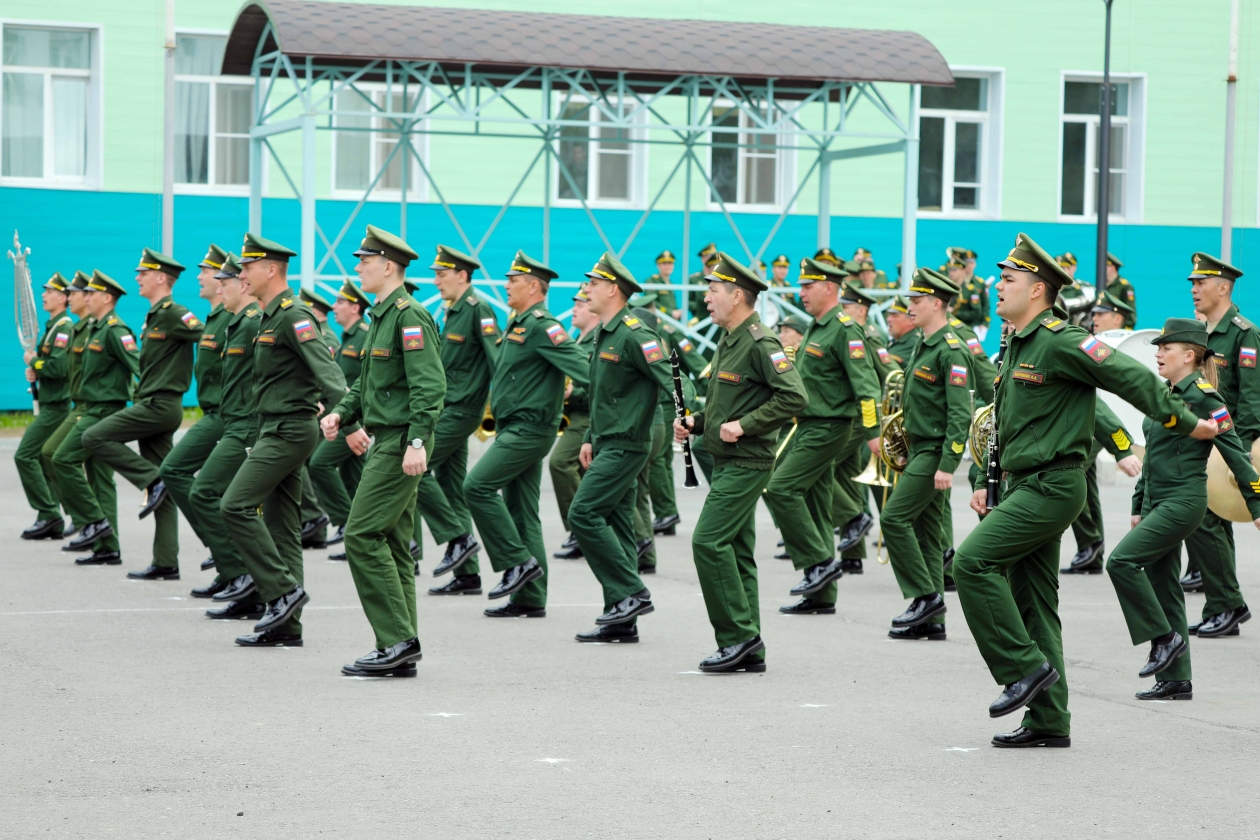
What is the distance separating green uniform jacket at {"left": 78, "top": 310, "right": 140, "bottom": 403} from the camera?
12.5m

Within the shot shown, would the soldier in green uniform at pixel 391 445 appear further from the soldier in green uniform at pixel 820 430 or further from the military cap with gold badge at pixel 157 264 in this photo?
the military cap with gold badge at pixel 157 264

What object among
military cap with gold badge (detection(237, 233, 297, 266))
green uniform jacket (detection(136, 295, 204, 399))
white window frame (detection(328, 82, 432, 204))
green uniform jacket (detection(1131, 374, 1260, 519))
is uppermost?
white window frame (detection(328, 82, 432, 204))

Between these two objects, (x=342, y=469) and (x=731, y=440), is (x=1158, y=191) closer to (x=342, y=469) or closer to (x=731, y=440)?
(x=342, y=469)

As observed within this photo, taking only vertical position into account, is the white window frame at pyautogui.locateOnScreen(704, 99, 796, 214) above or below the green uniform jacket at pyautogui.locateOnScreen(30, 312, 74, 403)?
above

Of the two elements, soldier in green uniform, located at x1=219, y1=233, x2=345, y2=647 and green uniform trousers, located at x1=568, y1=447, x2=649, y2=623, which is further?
green uniform trousers, located at x1=568, y1=447, x2=649, y2=623

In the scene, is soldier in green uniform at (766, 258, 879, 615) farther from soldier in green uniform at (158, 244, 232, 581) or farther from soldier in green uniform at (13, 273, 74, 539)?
soldier in green uniform at (13, 273, 74, 539)

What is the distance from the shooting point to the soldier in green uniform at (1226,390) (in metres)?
9.40

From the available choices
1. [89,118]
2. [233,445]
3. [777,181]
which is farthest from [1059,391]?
[777,181]

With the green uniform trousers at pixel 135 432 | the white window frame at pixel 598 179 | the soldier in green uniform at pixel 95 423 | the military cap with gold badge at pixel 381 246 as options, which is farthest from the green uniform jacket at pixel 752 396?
the white window frame at pixel 598 179

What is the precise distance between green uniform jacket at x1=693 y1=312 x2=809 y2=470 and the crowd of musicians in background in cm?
1

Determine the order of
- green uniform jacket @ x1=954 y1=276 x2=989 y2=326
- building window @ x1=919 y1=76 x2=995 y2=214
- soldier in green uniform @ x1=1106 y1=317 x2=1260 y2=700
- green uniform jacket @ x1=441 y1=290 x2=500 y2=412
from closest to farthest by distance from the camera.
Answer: soldier in green uniform @ x1=1106 y1=317 x2=1260 y2=700
green uniform jacket @ x1=441 y1=290 x2=500 y2=412
green uniform jacket @ x1=954 y1=276 x2=989 y2=326
building window @ x1=919 y1=76 x2=995 y2=214

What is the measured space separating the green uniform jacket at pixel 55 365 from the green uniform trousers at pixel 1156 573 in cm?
827

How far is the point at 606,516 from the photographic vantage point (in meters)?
9.53

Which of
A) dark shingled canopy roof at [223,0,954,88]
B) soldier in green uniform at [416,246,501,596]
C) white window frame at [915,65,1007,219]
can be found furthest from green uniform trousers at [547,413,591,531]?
white window frame at [915,65,1007,219]
